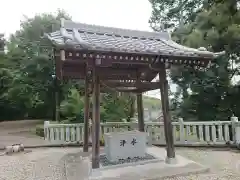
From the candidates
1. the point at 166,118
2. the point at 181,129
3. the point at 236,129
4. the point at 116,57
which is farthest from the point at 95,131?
the point at 236,129

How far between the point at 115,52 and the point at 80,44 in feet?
2.08

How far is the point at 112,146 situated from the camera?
5.19 metres

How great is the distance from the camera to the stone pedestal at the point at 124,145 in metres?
5.19

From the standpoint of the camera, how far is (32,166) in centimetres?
551

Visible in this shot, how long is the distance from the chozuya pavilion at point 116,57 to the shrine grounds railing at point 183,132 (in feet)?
5.51

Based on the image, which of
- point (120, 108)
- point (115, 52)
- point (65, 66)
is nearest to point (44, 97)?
point (120, 108)

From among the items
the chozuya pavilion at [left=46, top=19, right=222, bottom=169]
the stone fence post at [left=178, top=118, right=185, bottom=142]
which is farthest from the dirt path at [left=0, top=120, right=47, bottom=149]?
the stone fence post at [left=178, top=118, right=185, bottom=142]

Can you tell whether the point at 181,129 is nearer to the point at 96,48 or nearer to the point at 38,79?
the point at 96,48

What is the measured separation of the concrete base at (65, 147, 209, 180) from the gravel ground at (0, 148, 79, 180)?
0.31 meters

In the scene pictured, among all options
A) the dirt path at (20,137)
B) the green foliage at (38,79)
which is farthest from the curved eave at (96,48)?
the dirt path at (20,137)

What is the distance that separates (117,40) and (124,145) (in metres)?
2.33

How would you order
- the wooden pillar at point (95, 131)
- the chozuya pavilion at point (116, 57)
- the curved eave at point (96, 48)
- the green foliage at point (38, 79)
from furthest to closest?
the green foliage at point (38, 79)
the wooden pillar at point (95, 131)
the chozuya pavilion at point (116, 57)
the curved eave at point (96, 48)

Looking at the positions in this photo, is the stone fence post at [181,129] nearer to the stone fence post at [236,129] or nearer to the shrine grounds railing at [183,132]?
the shrine grounds railing at [183,132]

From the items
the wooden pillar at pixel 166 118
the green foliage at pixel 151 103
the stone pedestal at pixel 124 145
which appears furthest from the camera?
the green foliage at pixel 151 103
